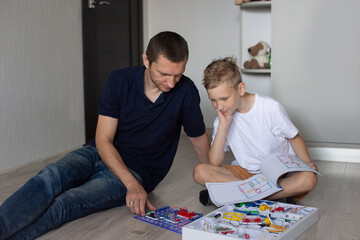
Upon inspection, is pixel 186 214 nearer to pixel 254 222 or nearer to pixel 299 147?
pixel 254 222

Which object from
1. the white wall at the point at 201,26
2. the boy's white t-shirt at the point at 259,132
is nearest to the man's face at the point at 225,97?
the boy's white t-shirt at the point at 259,132

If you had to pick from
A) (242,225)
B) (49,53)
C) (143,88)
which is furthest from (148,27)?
(242,225)

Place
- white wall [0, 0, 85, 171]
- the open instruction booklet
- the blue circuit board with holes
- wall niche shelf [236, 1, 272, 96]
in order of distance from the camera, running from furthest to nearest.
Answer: wall niche shelf [236, 1, 272, 96] → white wall [0, 0, 85, 171] → the open instruction booklet → the blue circuit board with holes

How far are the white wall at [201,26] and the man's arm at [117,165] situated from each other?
1.99m

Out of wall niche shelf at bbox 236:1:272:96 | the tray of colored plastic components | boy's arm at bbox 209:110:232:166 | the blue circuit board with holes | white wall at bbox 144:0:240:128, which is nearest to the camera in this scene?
the tray of colored plastic components

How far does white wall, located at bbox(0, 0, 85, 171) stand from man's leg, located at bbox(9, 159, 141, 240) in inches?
35.3

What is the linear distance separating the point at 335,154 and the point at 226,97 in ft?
4.52

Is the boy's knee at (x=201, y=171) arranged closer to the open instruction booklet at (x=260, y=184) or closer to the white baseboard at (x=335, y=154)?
the open instruction booklet at (x=260, y=184)

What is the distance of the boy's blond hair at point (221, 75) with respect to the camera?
167 centimetres

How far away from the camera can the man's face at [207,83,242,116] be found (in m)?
1.67

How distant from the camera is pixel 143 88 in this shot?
69.0 inches

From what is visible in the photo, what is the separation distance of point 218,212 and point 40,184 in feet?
1.95

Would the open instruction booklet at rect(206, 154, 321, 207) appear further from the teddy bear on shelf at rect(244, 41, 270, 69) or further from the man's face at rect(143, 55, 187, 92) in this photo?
the teddy bear on shelf at rect(244, 41, 270, 69)

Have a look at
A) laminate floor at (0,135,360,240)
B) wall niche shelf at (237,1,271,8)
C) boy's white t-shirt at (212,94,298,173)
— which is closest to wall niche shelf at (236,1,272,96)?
wall niche shelf at (237,1,271,8)
